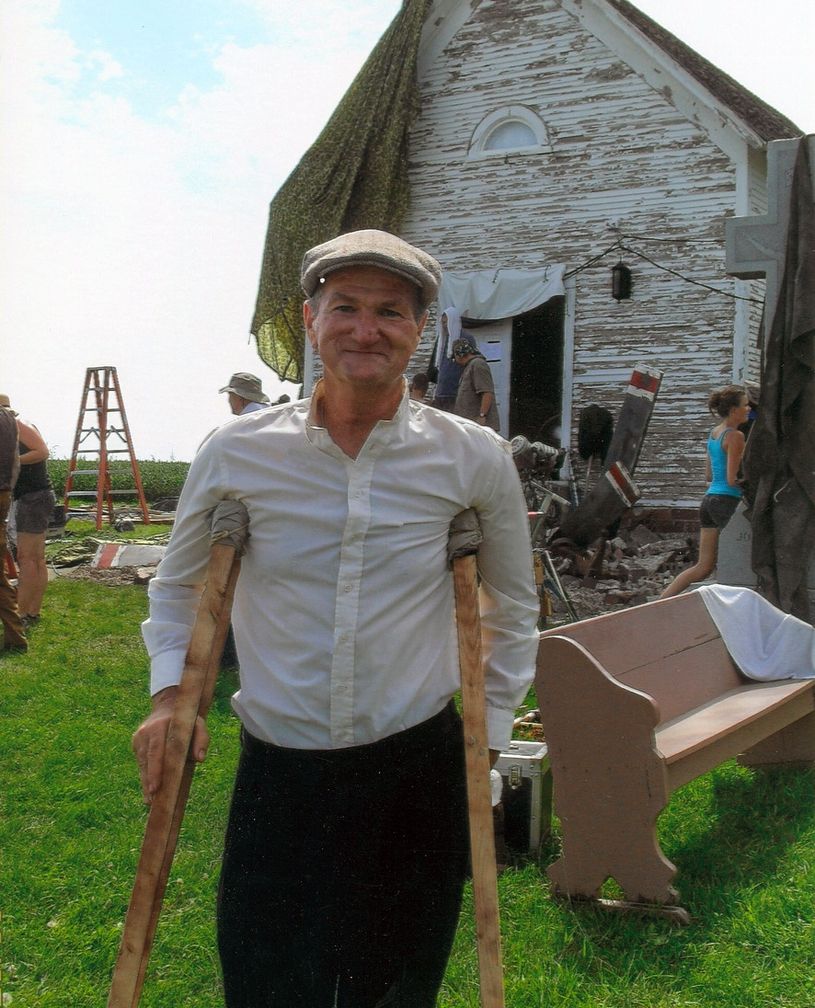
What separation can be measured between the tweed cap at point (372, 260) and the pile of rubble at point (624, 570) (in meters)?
7.78

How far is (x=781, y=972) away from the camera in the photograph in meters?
3.84

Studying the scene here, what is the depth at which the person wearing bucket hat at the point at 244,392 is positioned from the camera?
8.75m

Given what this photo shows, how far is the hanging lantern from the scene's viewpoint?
46.1 feet

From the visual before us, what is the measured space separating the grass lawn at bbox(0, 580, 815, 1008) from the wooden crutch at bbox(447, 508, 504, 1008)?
145cm

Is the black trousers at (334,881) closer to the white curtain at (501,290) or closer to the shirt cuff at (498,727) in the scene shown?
the shirt cuff at (498,727)

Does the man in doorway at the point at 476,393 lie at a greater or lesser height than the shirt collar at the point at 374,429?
greater

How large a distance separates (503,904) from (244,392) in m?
5.33

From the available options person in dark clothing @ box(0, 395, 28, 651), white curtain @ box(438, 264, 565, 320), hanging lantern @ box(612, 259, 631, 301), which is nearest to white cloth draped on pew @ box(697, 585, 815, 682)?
person in dark clothing @ box(0, 395, 28, 651)

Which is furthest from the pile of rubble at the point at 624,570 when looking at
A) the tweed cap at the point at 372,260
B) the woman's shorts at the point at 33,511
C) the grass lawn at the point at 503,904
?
the tweed cap at the point at 372,260

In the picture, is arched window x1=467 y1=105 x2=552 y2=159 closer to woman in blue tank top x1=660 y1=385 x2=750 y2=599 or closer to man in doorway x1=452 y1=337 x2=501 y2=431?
man in doorway x1=452 y1=337 x2=501 y2=431

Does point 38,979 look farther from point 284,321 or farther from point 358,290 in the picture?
point 284,321

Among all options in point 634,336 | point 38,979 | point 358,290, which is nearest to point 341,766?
point 358,290

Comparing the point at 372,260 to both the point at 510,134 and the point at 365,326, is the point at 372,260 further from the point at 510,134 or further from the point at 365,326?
the point at 510,134

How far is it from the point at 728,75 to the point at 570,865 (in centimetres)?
1654
